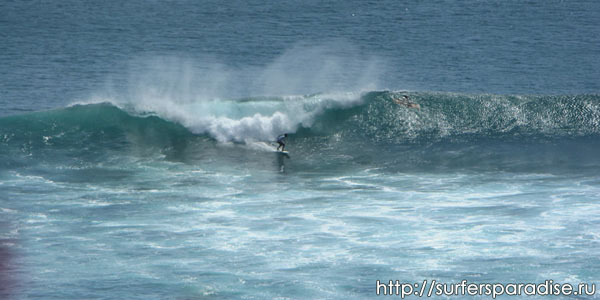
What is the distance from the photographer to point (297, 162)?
2711 cm

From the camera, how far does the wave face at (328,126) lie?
28.4 m

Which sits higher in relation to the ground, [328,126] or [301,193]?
[328,126]

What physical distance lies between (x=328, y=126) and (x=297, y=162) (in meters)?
3.88

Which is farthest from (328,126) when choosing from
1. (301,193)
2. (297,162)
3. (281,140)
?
(301,193)

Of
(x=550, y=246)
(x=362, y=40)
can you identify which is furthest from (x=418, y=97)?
(x=362, y=40)

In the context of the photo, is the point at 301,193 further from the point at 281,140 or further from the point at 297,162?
the point at 281,140

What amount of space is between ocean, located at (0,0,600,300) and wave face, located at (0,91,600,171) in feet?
0.30

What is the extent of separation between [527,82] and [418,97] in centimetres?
978

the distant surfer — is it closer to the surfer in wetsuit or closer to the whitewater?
the whitewater

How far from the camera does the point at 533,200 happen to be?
2173 centimetres

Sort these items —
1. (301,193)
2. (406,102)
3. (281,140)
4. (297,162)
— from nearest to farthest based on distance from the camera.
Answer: (301,193)
(297,162)
(281,140)
(406,102)

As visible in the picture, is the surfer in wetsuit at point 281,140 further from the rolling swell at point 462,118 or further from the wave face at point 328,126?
the rolling swell at point 462,118

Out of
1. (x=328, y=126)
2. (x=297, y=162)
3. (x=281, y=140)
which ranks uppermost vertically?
(x=328, y=126)

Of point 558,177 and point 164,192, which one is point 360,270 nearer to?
point 164,192
